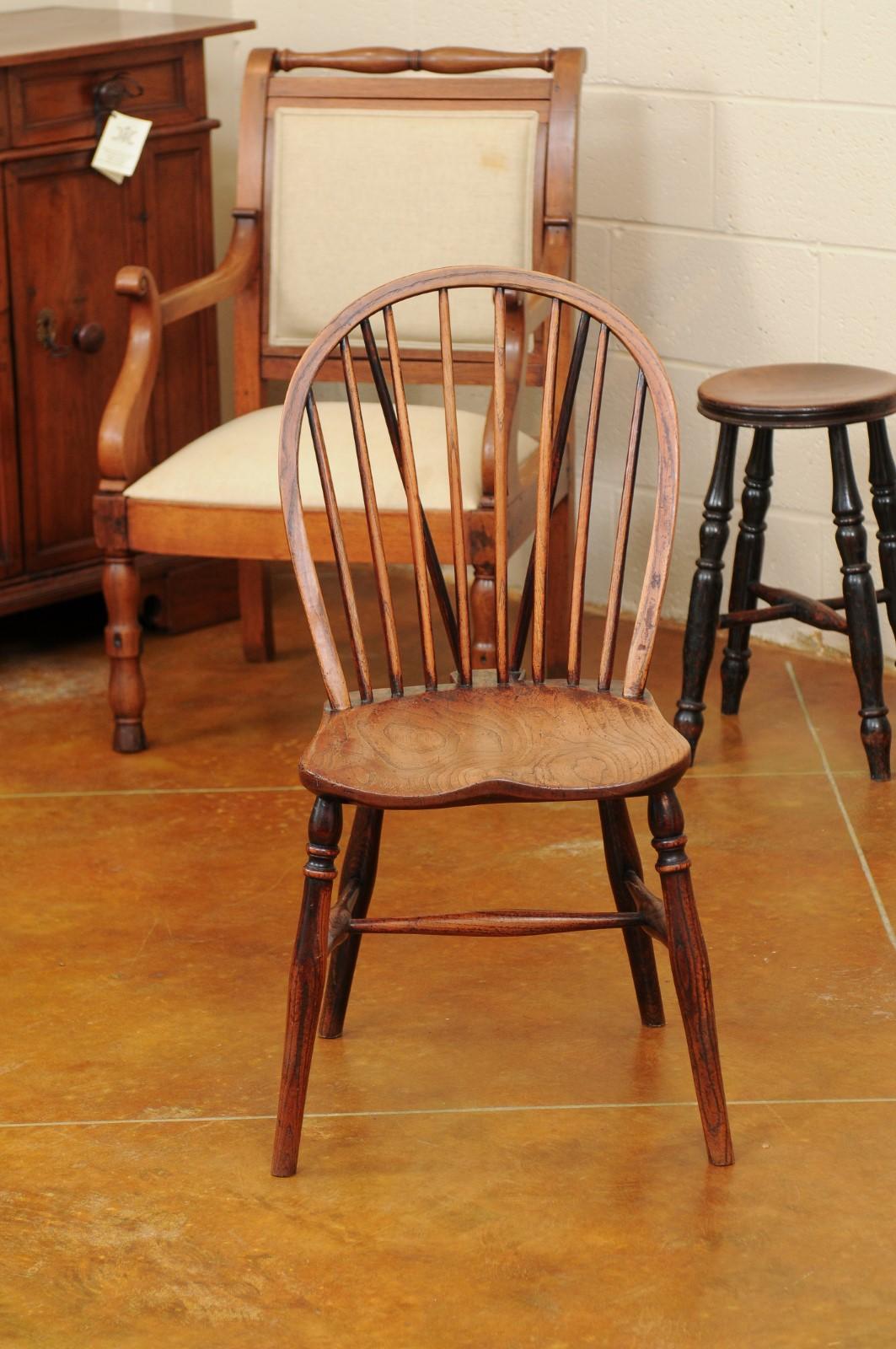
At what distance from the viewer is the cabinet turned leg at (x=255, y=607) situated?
3467mm

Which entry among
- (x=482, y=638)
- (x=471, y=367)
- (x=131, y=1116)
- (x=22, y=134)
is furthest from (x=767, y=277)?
(x=131, y=1116)

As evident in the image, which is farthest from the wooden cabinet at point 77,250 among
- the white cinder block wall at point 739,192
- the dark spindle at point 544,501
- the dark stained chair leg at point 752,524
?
the dark spindle at point 544,501

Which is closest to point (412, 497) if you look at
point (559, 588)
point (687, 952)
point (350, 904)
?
point (350, 904)

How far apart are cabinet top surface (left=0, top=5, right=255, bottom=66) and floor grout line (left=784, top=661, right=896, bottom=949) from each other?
1647 mm

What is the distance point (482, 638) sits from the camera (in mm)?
2803

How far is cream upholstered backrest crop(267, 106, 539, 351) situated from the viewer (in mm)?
3119

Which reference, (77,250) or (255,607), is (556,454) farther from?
(77,250)

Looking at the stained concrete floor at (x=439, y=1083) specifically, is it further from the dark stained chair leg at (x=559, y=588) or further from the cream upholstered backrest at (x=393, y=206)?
the cream upholstered backrest at (x=393, y=206)

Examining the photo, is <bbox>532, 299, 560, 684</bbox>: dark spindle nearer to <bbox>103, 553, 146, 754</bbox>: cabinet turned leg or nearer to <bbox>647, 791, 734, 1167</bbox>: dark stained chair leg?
<bbox>647, 791, 734, 1167</bbox>: dark stained chair leg

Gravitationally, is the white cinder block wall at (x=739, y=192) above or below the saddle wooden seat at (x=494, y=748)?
above

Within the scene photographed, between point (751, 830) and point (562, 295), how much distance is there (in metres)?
1.03

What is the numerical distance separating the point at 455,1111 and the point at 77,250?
1967 mm

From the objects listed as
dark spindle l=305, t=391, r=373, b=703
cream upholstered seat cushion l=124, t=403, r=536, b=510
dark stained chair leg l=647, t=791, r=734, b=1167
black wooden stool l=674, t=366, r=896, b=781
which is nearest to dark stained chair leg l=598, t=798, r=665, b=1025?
dark stained chair leg l=647, t=791, r=734, b=1167

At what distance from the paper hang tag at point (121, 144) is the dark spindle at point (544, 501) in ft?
4.96
